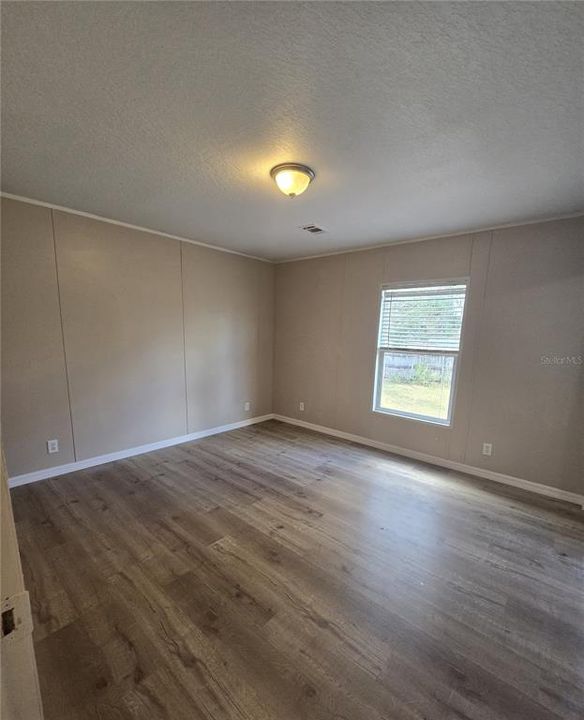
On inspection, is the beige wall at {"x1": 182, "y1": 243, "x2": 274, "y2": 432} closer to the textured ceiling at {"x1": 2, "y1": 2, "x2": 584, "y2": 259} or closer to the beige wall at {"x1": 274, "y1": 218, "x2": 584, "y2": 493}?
the beige wall at {"x1": 274, "y1": 218, "x2": 584, "y2": 493}

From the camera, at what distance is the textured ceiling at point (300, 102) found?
3.61ft

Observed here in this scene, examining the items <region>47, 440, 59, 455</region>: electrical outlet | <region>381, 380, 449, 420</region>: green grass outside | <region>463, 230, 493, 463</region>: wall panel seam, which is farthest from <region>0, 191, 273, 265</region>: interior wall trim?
<region>463, 230, 493, 463</region>: wall panel seam

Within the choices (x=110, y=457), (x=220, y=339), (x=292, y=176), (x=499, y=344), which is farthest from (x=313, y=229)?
(x=110, y=457)

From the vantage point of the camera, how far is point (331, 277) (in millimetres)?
4281

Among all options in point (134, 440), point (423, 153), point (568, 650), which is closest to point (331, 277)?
point (423, 153)

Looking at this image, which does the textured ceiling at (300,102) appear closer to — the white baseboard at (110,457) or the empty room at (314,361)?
the empty room at (314,361)

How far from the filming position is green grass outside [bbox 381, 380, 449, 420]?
11.4 ft

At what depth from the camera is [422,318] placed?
3562 millimetres

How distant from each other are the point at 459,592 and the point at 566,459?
188cm
